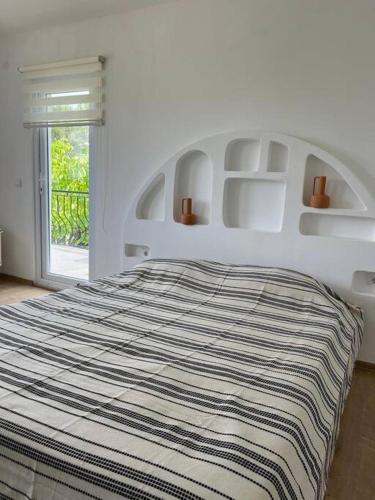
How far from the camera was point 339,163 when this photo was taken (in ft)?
8.02

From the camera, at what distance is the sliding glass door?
12.1 ft

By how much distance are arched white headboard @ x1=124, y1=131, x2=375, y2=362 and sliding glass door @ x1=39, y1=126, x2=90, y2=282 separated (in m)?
0.87

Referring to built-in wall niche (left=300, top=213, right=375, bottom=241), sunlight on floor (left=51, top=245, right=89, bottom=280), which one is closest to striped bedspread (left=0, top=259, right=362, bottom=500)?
built-in wall niche (left=300, top=213, right=375, bottom=241)

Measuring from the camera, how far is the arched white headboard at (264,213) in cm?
250

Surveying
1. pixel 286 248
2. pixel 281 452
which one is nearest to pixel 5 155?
pixel 286 248

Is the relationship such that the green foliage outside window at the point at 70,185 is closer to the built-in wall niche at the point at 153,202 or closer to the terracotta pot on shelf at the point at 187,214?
the built-in wall niche at the point at 153,202

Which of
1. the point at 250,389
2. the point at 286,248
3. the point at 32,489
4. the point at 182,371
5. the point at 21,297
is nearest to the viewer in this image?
the point at 32,489

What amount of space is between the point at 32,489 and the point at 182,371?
604mm

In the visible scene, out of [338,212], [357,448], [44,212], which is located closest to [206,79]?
[338,212]

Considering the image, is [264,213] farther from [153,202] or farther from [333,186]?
[153,202]

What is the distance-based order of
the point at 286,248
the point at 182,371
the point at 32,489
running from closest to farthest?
the point at 32,489 < the point at 182,371 < the point at 286,248

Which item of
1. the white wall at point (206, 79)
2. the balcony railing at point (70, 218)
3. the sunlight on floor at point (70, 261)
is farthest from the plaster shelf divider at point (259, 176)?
the sunlight on floor at point (70, 261)

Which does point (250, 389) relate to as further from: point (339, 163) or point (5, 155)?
point (5, 155)

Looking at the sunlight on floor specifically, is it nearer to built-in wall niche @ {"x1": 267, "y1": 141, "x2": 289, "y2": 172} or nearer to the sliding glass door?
the sliding glass door
